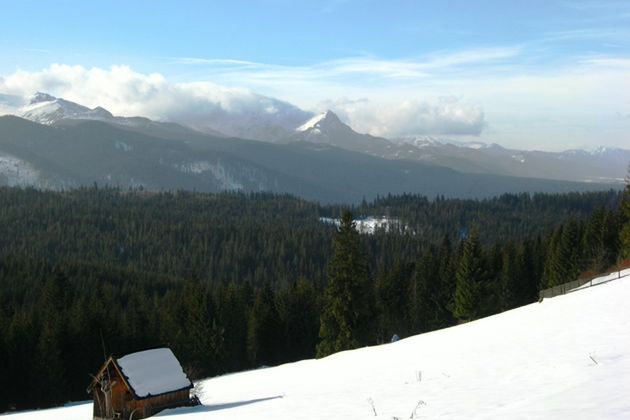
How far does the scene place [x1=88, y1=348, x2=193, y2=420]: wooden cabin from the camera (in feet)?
115

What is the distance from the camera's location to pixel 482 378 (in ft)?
77.4

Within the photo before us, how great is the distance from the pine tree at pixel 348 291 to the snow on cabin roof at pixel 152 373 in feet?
69.4

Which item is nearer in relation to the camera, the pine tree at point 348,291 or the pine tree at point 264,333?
the pine tree at point 348,291

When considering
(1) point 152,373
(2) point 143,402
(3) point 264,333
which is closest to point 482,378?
(2) point 143,402

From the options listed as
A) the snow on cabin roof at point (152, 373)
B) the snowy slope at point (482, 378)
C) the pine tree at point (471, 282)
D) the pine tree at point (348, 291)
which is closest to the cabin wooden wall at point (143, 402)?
the snow on cabin roof at point (152, 373)

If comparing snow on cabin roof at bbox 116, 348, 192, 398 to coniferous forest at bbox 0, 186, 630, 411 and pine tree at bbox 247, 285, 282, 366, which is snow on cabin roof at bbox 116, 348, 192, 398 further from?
pine tree at bbox 247, 285, 282, 366

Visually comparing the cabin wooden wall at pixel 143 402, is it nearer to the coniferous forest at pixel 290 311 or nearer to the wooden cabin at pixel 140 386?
the wooden cabin at pixel 140 386

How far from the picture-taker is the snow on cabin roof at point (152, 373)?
35.4 metres

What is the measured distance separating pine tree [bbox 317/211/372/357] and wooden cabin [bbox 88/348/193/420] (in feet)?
69.1

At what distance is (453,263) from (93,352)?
1979 inches

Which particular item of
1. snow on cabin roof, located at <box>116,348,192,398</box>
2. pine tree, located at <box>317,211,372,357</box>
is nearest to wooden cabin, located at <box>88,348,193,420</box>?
snow on cabin roof, located at <box>116,348,192,398</box>

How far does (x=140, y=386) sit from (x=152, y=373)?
49.3 inches

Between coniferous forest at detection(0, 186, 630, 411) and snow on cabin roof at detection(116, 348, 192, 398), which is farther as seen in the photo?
coniferous forest at detection(0, 186, 630, 411)

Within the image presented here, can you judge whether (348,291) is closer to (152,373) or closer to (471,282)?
(471,282)
